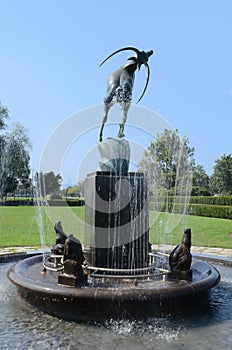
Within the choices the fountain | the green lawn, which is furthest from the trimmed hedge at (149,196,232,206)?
the fountain

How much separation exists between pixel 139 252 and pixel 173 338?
2.48 meters

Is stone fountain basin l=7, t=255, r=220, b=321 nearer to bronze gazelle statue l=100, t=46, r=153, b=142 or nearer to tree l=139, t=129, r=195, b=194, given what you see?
bronze gazelle statue l=100, t=46, r=153, b=142

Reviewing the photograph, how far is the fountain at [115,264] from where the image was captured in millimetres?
4922

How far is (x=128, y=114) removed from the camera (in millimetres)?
7352

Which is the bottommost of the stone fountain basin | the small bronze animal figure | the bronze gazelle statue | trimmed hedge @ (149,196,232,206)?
the stone fountain basin

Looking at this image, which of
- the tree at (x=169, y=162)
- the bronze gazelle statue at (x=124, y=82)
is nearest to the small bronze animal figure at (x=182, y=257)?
the bronze gazelle statue at (x=124, y=82)

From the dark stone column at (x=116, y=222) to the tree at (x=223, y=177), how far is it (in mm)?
52227

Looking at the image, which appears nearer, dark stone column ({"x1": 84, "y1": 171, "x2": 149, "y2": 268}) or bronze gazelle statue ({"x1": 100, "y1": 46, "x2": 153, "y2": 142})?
dark stone column ({"x1": 84, "y1": 171, "x2": 149, "y2": 268})

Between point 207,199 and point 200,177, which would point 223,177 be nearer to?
point 200,177

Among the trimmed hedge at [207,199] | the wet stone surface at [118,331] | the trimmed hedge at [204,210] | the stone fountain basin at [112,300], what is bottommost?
the wet stone surface at [118,331]

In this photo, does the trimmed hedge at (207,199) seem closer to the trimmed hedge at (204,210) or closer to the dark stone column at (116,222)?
the trimmed hedge at (204,210)

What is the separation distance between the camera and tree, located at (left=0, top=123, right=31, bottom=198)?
36469 mm

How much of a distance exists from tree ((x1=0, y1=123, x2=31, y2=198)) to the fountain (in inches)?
1203

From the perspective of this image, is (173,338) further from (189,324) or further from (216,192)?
(216,192)
